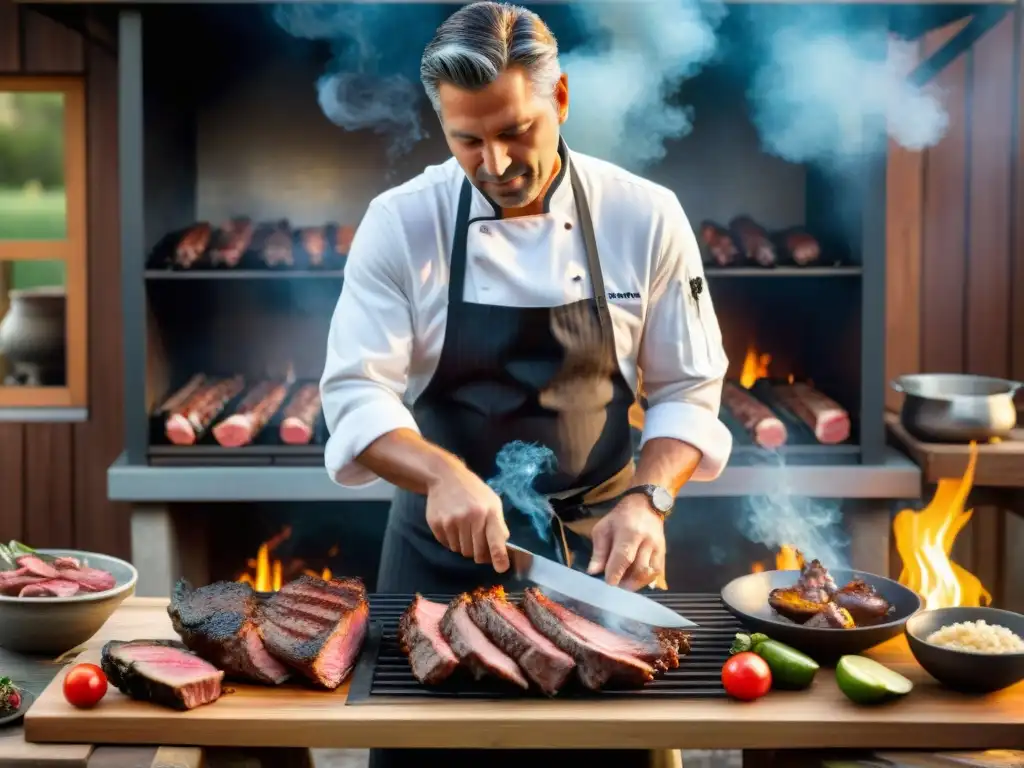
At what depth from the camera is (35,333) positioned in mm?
5168

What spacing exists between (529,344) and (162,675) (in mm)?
1187

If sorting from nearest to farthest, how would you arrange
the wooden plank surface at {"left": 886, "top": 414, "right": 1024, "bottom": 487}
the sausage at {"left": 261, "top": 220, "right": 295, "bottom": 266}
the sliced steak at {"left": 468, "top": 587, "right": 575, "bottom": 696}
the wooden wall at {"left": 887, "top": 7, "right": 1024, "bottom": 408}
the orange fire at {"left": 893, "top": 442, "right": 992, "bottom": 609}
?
1. the sliced steak at {"left": 468, "top": 587, "right": 575, "bottom": 696}
2. the orange fire at {"left": 893, "top": 442, "right": 992, "bottom": 609}
3. the wooden plank surface at {"left": 886, "top": 414, "right": 1024, "bottom": 487}
4. the sausage at {"left": 261, "top": 220, "right": 295, "bottom": 266}
5. the wooden wall at {"left": 887, "top": 7, "right": 1024, "bottom": 408}

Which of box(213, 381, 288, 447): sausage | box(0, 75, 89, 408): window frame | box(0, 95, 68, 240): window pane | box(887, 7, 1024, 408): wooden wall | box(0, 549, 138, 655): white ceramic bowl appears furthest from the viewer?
box(0, 95, 68, 240): window pane

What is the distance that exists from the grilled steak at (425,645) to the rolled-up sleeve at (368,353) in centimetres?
42

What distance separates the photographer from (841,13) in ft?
13.7

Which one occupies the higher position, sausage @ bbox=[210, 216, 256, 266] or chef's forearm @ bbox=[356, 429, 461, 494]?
sausage @ bbox=[210, 216, 256, 266]

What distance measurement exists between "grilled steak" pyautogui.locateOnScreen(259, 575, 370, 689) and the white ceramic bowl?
0.35 metres

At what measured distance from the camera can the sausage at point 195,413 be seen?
173 inches

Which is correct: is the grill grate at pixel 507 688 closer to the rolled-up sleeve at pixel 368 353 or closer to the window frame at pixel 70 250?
the rolled-up sleeve at pixel 368 353

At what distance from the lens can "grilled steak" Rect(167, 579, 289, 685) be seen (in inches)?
87.1

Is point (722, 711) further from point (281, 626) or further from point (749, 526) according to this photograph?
point (749, 526)

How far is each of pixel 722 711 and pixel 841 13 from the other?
9.61 ft

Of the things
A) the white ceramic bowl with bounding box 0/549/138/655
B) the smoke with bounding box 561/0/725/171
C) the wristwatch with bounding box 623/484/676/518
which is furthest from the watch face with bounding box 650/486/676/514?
the smoke with bounding box 561/0/725/171

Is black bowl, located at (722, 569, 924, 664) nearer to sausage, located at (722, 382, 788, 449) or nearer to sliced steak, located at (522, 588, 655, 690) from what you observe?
sliced steak, located at (522, 588, 655, 690)
